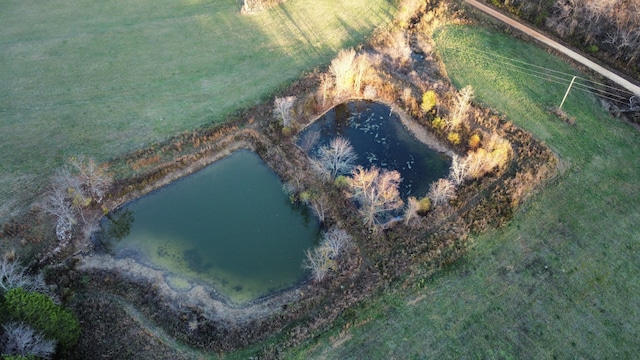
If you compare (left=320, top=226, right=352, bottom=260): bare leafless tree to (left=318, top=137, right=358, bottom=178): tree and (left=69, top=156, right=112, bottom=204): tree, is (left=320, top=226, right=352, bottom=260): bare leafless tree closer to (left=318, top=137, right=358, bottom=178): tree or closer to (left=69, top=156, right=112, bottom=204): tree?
(left=318, top=137, right=358, bottom=178): tree

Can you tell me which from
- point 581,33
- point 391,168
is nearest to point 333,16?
point 391,168

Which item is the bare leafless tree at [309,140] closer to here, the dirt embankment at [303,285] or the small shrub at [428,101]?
the dirt embankment at [303,285]

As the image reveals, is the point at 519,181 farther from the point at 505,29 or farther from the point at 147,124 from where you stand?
the point at 147,124

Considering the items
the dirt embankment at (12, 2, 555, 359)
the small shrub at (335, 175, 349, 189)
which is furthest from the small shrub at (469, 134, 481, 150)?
the small shrub at (335, 175, 349, 189)

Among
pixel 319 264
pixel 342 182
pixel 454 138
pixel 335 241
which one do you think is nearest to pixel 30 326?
Answer: pixel 319 264

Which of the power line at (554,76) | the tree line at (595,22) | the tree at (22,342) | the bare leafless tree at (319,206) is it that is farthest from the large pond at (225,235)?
the tree line at (595,22)

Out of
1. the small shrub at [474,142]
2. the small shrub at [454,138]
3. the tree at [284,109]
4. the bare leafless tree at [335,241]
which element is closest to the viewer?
the bare leafless tree at [335,241]

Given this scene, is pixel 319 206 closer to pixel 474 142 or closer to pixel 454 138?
pixel 454 138
